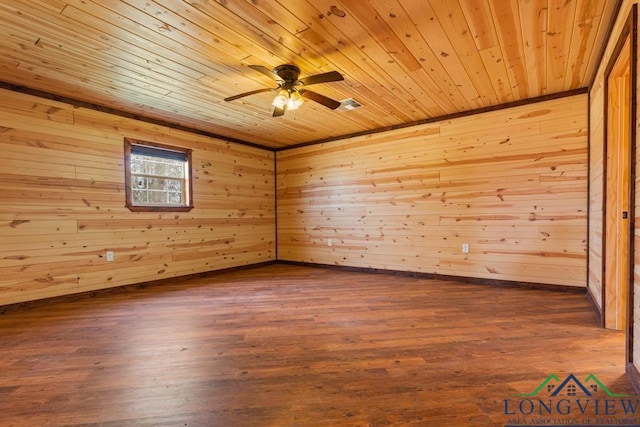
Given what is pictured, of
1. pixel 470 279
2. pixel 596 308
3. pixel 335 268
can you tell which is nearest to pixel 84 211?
pixel 335 268

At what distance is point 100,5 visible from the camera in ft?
6.73

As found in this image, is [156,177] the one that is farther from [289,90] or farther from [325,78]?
[325,78]

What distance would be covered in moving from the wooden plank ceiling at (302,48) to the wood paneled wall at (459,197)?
21.3 inches

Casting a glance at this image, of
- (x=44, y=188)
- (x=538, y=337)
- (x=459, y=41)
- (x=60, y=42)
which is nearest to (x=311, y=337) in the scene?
(x=538, y=337)

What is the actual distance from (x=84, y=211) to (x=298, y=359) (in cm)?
339

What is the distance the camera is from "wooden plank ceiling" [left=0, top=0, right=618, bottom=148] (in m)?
2.12

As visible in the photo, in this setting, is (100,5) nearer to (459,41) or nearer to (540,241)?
(459,41)

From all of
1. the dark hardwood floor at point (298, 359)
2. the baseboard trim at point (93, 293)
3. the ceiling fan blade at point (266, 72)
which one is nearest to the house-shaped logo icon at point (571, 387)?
the dark hardwood floor at point (298, 359)

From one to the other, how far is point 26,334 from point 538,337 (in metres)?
4.18

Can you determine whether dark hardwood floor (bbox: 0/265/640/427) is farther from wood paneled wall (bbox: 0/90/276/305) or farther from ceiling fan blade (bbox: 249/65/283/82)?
ceiling fan blade (bbox: 249/65/283/82)

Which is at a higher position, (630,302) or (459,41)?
(459,41)

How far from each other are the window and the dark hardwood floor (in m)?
1.47

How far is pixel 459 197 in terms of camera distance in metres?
4.36

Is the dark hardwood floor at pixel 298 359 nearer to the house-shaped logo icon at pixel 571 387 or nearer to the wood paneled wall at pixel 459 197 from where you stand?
the house-shaped logo icon at pixel 571 387
